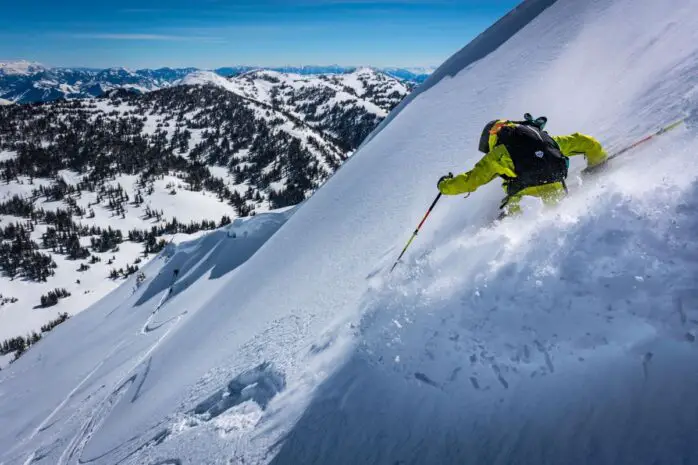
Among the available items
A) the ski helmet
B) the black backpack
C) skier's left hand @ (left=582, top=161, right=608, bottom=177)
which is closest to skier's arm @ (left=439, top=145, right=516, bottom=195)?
the black backpack

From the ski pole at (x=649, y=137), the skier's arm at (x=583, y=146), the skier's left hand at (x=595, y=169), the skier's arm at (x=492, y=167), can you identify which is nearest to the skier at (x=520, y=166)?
the skier's arm at (x=492, y=167)

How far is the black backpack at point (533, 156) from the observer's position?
6.25 metres

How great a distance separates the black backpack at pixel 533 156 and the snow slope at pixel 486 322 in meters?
0.59

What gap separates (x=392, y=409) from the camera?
517cm

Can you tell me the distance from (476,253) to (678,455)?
10.5 feet

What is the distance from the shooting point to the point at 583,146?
6973 millimetres

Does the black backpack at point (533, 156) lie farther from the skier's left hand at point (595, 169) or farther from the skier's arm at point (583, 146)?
the skier's left hand at point (595, 169)

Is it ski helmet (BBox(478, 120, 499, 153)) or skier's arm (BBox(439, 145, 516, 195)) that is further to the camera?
ski helmet (BBox(478, 120, 499, 153))

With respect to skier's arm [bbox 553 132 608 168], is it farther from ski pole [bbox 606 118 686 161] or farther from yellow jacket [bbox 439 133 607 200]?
ski pole [bbox 606 118 686 161]

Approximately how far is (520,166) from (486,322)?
298 centimetres

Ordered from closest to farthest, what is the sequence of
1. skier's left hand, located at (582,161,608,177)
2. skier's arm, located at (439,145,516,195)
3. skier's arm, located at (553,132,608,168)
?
skier's arm, located at (439,145,516,195), skier's left hand, located at (582,161,608,177), skier's arm, located at (553,132,608,168)

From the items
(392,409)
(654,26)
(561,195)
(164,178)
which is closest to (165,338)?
(392,409)

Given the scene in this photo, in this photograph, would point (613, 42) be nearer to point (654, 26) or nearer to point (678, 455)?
point (654, 26)

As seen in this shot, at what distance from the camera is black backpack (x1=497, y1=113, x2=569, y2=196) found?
20.5 feet
